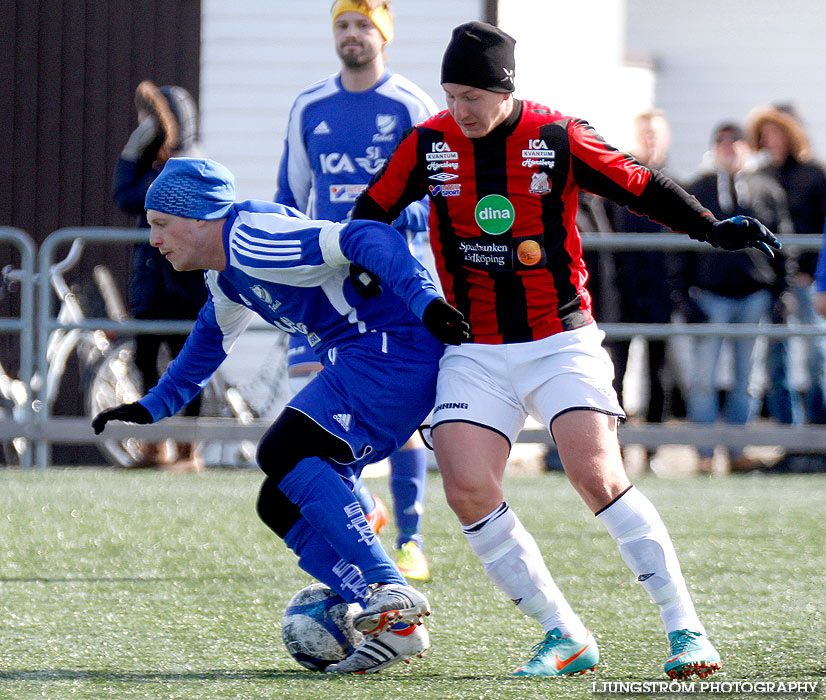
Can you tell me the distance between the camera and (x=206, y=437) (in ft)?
28.7

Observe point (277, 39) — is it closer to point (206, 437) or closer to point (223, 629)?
point (206, 437)

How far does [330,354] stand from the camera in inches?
161

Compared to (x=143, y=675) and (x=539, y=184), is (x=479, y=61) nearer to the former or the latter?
(x=539, y=184)

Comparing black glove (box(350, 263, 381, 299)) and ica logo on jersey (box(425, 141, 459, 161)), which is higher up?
ica logo on jersey (box(425, 141, 459, 161))

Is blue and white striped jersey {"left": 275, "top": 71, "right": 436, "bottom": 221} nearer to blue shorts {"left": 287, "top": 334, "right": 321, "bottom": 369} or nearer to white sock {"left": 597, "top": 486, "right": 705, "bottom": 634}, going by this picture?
blue shorts {"left": 287, "top": 334, "right": 321, "bottom": 369}

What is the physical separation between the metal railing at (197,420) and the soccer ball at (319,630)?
14.5 feet

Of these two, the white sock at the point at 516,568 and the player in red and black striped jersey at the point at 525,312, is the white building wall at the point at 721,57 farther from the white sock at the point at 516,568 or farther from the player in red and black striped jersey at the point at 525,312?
the white sock at the point at 516,568

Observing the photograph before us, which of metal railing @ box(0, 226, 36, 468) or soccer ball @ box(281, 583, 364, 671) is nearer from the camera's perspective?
soccer ball @ box(281, 583, 364, 671)

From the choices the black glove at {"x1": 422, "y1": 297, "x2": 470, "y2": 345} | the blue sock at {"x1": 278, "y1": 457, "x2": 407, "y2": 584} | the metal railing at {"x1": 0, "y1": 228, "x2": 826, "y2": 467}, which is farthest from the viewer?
the metal railing at {"x1": 0, "y1": 228, "x2": 826, "y2": 467}

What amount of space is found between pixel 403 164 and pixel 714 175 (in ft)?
16.9

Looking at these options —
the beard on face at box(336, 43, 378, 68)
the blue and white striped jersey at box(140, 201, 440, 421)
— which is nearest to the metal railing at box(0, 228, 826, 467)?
the beard on face at box(336, 43, 378, 68)

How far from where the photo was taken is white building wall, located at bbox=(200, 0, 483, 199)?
35.7 ft

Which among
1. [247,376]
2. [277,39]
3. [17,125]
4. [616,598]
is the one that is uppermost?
[277,39]

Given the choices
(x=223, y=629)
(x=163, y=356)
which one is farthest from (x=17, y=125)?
(x=223, y=629)
